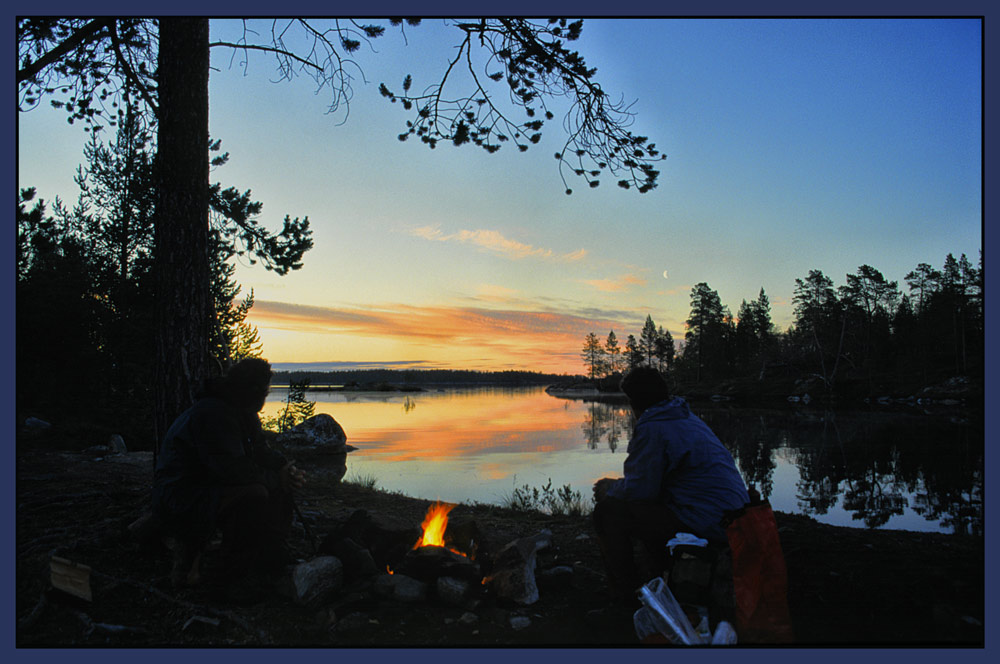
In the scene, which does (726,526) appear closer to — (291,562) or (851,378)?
(291,562)

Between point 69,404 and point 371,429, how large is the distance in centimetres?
1204

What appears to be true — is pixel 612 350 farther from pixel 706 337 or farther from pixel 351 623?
pixel 351 623

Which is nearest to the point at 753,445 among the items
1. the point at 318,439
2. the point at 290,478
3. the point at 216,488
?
the point at 318,439

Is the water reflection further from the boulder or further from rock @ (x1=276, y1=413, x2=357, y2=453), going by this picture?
rock @ (x1=276, y1=413, x2=357, y2=453)

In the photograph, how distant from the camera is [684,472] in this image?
159 inches

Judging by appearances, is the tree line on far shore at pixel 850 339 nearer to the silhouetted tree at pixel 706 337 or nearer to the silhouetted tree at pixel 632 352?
the silhouetted tree at pixel 706 337

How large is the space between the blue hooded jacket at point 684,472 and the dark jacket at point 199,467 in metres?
3.04

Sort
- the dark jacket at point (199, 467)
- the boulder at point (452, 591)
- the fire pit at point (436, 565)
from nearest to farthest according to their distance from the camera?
the dark jacket at point (199, 467) < the boulder at point (452, 591) < the fire pit at point (436, 565)

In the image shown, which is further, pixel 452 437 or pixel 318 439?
pixel 452 437

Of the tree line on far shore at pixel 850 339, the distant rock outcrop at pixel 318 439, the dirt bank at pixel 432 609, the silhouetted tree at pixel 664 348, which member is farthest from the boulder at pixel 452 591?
the silhouetted tree at pixel 664 348

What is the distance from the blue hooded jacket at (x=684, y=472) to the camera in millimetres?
3922

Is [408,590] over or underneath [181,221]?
underneath

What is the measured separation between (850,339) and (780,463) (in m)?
49.2

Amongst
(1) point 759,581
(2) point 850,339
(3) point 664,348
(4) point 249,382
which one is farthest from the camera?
(3) point 664,348
